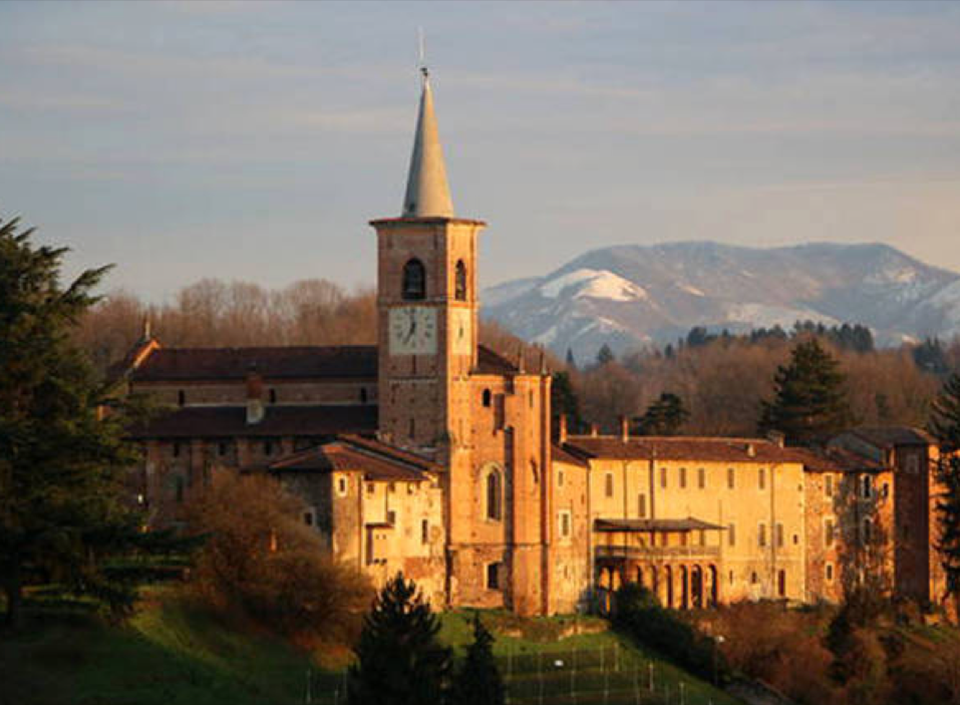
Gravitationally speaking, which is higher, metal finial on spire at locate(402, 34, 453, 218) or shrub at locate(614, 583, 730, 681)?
metal finial on spire at locate(402, 34, 453, 218)

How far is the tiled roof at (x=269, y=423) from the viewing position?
9288cm

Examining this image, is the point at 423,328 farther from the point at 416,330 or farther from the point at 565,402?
the point at 565,402

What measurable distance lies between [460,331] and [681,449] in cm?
1560

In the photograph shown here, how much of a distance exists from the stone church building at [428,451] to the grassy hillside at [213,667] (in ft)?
13.4

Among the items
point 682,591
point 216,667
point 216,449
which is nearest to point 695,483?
point 682,591

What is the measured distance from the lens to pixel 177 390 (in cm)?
9600

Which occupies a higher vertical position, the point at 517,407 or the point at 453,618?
the point at 517,407

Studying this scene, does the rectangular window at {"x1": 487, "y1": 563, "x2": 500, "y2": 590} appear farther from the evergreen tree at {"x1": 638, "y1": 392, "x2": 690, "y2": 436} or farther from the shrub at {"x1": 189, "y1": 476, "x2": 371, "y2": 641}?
the evergreen tree at {"x1": 638, "y1": 392, "x2": 690, "y2": 436}

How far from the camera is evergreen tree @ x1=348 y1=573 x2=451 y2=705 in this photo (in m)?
64.8

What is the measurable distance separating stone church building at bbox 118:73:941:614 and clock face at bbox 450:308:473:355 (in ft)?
0.23

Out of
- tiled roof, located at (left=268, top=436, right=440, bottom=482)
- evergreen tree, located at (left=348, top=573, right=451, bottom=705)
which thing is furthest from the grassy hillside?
tiled roof, located at (left=268, top=436, right=440, bottom=482)

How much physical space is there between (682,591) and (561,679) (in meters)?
20.6

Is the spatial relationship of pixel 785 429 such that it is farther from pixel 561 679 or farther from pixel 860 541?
pixel 561 679

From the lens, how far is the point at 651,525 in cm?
10062
